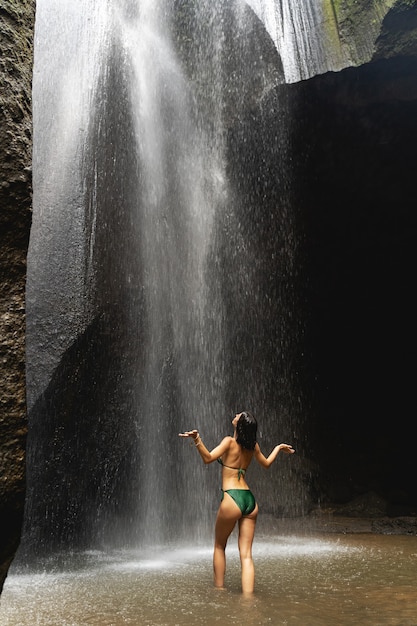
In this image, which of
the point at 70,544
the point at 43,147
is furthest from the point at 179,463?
the point at 43,147

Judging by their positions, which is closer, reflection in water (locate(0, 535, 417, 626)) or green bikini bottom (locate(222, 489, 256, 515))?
reflection in water (locate(0, 535, 417, 626))

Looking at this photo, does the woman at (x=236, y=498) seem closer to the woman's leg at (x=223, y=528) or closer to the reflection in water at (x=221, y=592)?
the woman's leg at (x=223, y=528)

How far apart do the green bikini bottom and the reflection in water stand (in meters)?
0.63

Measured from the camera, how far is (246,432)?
4996 mm

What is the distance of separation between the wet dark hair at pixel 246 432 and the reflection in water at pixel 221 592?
1188 mm

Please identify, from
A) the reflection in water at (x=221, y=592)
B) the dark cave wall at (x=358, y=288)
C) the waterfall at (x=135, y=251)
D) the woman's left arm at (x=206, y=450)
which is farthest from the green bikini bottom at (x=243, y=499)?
the dark cave wall at (x=358, y=288)

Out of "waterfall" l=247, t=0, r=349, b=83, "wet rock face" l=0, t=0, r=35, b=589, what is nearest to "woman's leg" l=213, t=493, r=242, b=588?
"wet rock face" l=0, t=0, r=35, b=589

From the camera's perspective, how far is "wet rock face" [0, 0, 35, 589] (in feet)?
5.92

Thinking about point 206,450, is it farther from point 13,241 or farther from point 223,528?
point 13,241

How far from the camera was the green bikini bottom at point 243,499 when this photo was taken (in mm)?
4824

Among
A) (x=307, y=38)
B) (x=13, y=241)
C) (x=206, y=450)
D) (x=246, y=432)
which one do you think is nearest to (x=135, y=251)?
(x=307, y=38)

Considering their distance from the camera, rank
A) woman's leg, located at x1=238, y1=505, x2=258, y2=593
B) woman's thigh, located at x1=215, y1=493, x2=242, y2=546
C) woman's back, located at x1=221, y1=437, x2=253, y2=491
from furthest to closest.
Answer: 1. woman's back, located at x1=221, y1=437, x2=253, y2=491
2. woman's thigh, located at x1=215, y1=493, x2=242, y2=546
3. woman's leg, located at x1=238, y1=505, x2=258, y2=593

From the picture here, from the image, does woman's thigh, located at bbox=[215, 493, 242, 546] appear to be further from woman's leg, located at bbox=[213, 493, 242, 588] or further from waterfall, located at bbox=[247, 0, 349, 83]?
waterfall, located at bbox=[247, 0, 349, 83]

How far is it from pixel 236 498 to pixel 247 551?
43cm
